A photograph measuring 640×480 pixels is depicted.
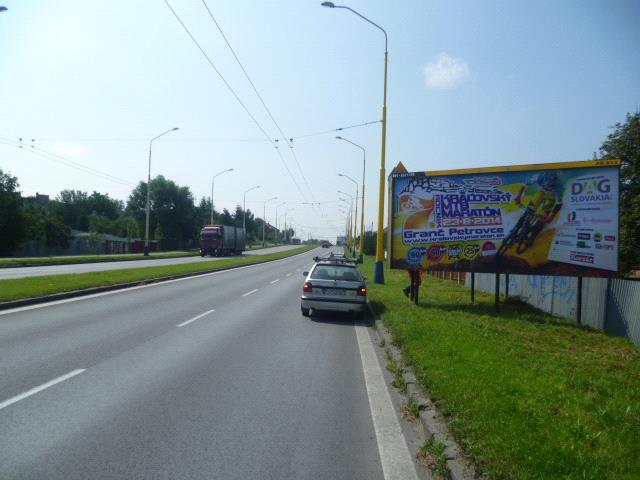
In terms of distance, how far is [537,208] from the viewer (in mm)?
12680

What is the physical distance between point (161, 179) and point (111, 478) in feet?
311

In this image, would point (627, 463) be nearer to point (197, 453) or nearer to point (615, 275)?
point (197, 453)

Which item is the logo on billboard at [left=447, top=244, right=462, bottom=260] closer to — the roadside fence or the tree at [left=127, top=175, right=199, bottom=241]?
the roadside fence

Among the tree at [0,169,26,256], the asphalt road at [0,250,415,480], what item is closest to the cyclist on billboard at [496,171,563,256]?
the asphalt road at [0,250,415,480]

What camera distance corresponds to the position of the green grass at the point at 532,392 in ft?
12.8

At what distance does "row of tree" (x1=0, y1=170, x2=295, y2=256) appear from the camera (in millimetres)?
48312

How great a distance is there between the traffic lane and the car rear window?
2890 mm

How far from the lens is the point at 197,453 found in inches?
164

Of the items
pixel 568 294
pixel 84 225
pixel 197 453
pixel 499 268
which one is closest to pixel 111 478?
pixel 197 453

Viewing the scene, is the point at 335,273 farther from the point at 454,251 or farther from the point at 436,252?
the point at 454,251

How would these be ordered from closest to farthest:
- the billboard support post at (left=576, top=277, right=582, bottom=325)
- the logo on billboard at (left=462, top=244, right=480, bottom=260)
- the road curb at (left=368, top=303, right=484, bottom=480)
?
the road curb at (left=368, top=303, right=484, bottom=480) → the billboard support post at (left=576, top=277, right=582, bottom=325) → the logo on billboard at (left=462, top=244, right=480, bottom=260)

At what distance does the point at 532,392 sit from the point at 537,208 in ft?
26.3

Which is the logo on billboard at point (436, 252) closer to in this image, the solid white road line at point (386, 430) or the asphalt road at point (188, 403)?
the asphalt road at point (188, 403)

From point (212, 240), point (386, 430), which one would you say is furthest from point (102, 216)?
point (386, 430)
